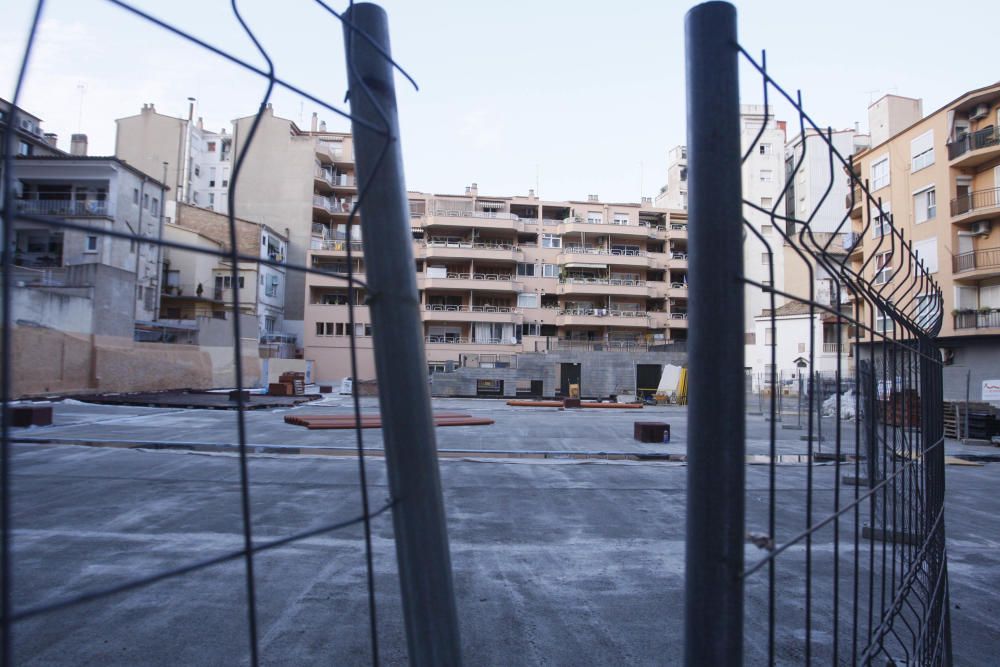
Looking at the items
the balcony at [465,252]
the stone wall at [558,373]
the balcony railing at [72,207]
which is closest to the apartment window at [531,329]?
the balcony at [465,252]

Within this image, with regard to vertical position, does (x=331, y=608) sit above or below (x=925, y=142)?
Result: below

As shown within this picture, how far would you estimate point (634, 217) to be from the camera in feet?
168

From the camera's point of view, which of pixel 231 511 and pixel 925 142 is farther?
pixel 925 142

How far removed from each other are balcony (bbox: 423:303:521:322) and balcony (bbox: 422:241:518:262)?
3645mm

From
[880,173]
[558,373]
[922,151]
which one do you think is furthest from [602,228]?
[922,151]

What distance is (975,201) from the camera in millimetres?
28203

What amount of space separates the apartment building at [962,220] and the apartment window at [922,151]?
1.7 inches

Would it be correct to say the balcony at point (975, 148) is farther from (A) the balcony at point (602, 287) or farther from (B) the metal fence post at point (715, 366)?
(B) the metal fence post at point (715, 366)

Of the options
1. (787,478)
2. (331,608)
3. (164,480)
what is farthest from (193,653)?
(787,478)

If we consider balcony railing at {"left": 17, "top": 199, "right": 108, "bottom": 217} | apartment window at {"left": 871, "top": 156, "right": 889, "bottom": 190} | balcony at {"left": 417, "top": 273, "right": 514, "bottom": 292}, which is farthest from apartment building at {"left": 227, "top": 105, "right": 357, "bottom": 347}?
apartment window at {"left": 871, "top": 156, "right": 889, "bottom": 190}

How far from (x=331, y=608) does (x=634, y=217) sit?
163 ft

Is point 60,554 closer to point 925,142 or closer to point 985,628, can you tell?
point 985,628

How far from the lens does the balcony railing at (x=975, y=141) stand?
1073 inches

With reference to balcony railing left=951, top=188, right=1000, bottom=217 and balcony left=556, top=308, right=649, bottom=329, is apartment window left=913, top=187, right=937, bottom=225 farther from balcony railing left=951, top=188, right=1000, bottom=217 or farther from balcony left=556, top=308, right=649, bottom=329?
balcony left=556, top=308, right=649, bottom=329
